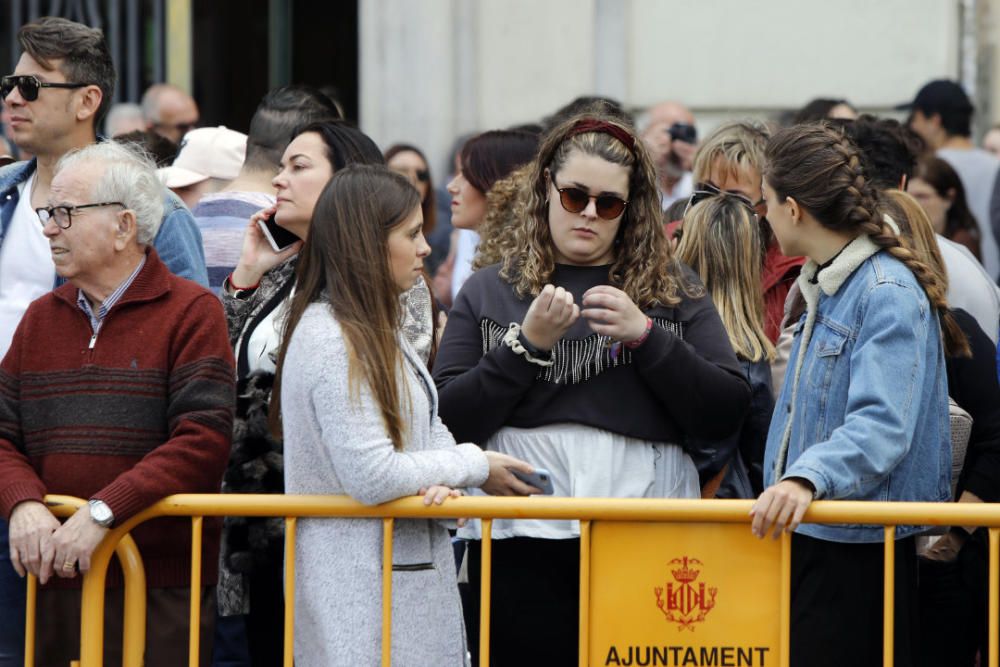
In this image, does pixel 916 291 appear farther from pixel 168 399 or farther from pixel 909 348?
pixel 168 399

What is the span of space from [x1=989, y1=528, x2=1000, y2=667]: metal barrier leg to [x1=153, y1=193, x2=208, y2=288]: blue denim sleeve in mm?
2278

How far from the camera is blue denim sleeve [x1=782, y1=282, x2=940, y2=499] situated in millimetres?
3980

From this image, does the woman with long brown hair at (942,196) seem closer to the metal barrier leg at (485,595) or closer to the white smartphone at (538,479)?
the white smartphone at (538,479)

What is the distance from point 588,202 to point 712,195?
1.14 meters

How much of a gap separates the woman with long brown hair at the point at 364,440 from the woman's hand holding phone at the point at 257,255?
0.84 metres

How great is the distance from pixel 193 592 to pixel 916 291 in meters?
1.94

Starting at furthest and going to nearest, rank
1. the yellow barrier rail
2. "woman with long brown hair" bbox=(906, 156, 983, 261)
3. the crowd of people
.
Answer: "woman with long brown hair" bbox=(906, 156, 983, 261)
the crowd of people
the yellow barrier rail

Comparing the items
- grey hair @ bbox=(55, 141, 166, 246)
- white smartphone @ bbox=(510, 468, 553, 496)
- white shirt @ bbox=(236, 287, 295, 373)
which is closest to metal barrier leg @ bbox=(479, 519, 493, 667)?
white smartphone @ bbox=(510, 468, 553, 496)

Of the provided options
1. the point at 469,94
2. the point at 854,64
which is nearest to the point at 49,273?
the point at 469,94

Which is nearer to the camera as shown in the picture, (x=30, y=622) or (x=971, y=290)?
(x=30, y=622)

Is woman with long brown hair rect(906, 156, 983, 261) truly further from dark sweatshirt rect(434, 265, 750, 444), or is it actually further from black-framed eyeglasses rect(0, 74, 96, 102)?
black-framed eyeglasses rect(0, 74, 96, 102)

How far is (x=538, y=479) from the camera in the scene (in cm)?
415

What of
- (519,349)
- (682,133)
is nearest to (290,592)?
(519,349)

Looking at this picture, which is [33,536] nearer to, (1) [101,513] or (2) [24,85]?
(1) [101,513]
